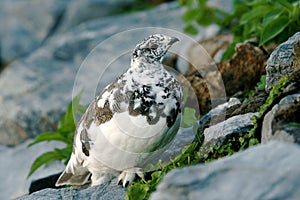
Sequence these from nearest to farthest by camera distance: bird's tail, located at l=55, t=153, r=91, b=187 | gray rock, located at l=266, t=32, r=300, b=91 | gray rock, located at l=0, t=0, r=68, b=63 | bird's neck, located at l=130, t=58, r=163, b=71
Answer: bird's neck, located at l=130, t=58, r=163, b=71
gray rock, located at l=266, t=32, r=300, b=91
bird's tail, located at l=55, t=153, r=91, b=187
gray rock, located at l=0, t=0, r=68, b=63

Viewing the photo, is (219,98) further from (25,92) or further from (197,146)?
(25,92)

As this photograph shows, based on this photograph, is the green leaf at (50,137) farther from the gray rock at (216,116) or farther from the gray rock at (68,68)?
the gray rock at (216,116)

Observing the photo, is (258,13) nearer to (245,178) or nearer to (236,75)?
(236,75)

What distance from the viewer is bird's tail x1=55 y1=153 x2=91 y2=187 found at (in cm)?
479

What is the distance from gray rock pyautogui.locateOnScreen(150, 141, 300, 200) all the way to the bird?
3.50 feet

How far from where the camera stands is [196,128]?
483 cm

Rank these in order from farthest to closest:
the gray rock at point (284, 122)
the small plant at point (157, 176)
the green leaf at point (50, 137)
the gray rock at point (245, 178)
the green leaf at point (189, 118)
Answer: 1. the green leaf at point (50, 137)
2. the green leaf at point (189, 118)
3. the small plant at point (157, 176)
4. the gray rock at point (284, 122)
5. the gray rock at point (245, 178)

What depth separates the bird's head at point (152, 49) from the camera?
4.23 m

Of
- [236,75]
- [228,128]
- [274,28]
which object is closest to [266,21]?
[274,28]

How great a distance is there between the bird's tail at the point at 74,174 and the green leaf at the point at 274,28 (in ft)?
6.63

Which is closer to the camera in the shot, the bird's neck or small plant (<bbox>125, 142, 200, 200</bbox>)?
small plant (<bbox>125, 142, 200, 200</bbox>)

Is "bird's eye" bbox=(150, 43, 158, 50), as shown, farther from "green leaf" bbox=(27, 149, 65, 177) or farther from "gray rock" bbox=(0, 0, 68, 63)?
"gray rock" bbox=(0, 0, 68, 63)

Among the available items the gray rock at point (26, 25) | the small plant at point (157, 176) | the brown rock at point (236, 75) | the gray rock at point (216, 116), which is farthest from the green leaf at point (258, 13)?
the gray rock at point (26, 25)

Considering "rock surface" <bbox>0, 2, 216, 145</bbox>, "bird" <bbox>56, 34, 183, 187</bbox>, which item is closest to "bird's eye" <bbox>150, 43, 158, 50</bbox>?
"bird" <bbox>56, 34, 183, 187</bbox>
